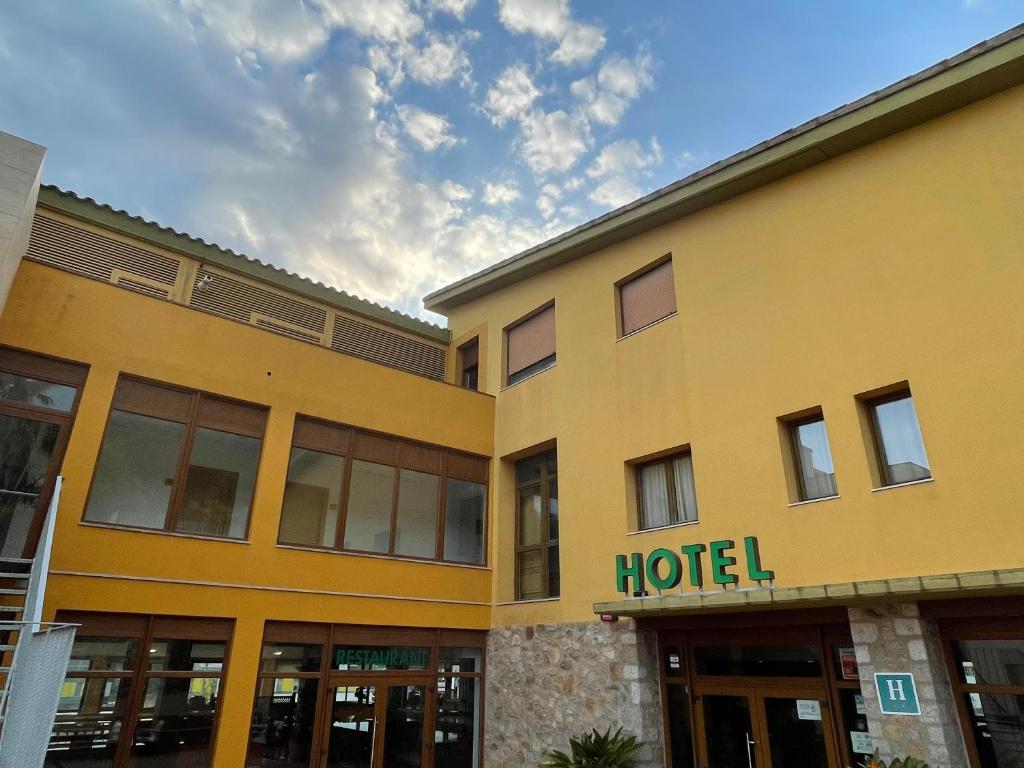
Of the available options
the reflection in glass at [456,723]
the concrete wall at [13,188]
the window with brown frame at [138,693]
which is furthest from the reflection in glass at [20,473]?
the reflection in glass at [456,723]

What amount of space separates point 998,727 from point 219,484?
9.94 meters

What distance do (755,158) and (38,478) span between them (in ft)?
35.1

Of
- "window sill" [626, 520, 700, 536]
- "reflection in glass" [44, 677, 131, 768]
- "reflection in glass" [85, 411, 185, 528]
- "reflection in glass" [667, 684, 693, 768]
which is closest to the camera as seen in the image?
"reflection in glass" [44, 677, 131, 768]

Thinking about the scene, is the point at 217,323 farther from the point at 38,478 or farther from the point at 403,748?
the point at 403,748

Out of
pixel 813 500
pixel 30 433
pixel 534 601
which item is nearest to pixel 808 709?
pixel 813 500

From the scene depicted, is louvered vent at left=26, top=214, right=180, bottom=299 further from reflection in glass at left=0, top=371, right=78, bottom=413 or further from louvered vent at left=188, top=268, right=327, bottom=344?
reflection in glass at left=0, top=371, right=78, bottom=413

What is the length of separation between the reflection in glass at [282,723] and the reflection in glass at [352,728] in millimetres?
367

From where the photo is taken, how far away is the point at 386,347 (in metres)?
13.4

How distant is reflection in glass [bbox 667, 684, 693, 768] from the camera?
27.4ft

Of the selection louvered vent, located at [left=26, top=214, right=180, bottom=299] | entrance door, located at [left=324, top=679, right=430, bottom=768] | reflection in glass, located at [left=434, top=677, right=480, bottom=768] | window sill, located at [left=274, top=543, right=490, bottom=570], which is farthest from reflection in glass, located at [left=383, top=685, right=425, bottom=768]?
louvered vent, located at [left=26, top=214, right=180, bottom=299]

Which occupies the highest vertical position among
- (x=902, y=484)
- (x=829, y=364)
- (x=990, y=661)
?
(x=829, y=364)

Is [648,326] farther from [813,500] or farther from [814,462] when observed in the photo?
[813,500]

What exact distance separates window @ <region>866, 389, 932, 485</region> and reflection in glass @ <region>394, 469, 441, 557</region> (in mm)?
7361

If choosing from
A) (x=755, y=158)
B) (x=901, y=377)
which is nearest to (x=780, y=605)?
(x=901, y=377)
